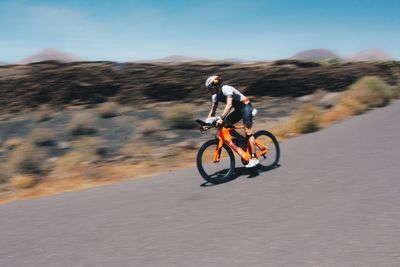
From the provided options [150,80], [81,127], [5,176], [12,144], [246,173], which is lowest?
[12,144]

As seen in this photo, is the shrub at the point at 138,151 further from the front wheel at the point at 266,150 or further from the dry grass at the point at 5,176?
the front wheel at the point at 266,150

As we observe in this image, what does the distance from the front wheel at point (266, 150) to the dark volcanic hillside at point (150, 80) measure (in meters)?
25.0

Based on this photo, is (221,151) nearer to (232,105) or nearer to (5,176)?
(232,105)

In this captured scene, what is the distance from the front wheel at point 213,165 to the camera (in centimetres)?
869

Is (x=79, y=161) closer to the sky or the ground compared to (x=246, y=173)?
closer to the ground

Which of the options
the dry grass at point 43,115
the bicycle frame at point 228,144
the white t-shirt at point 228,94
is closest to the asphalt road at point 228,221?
the bicycle frame at point 228,144

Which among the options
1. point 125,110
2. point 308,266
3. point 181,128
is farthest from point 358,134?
point 125,110

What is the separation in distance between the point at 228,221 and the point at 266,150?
335cm

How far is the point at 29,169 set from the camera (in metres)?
13.5

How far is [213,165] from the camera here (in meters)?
9.04

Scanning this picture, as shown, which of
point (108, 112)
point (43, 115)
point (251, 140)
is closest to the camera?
point (251, 140)

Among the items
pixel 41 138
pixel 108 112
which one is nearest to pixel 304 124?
pixel 41 138

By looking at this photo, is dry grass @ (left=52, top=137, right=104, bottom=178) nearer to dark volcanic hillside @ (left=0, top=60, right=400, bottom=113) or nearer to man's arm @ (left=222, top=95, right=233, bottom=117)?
man's arm @ (left=222, top=95, right=233, bottom=117)

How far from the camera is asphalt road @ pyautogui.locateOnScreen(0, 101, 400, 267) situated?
5.09 meters
